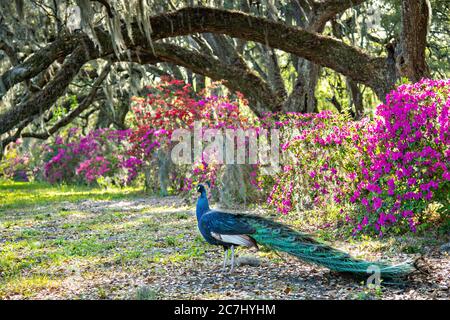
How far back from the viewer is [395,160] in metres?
6.91

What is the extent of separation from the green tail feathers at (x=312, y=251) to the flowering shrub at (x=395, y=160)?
188cm

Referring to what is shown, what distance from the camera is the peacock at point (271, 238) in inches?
200

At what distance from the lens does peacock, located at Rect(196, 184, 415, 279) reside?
5.07 m

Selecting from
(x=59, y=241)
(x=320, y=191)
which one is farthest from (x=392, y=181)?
(x=59, y=241)

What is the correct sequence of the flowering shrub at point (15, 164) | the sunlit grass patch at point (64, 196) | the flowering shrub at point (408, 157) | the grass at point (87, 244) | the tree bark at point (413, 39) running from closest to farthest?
the grass at point (87, 244)
the flowering shrub at point (408, 157)
the tree bark at point (413, 39)
the sunlit grass patch at point (64, 196)
the flowering shrub at point (15, 164)

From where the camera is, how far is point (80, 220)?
33.4 feet

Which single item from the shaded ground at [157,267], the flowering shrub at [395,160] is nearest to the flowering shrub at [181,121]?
the shaded ground at [157,267]

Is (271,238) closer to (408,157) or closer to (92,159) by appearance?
(408,157)

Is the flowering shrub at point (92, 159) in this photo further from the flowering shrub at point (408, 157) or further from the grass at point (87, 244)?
the flowering shrub at point (408, 157)

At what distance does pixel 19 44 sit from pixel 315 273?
11.0 meters

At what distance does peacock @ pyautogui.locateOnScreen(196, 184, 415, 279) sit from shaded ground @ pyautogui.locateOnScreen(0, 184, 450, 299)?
177mm

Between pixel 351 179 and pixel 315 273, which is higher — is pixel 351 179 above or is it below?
above

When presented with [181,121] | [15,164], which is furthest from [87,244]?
[15,164]
